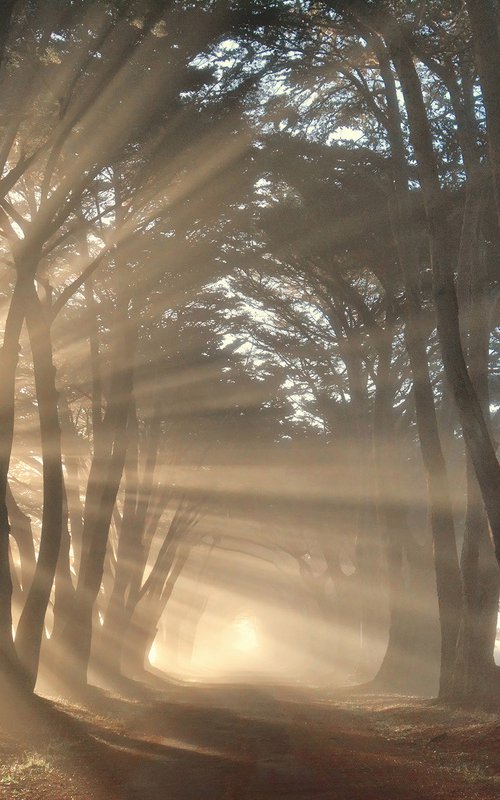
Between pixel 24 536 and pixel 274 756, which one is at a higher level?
pixel 24 536

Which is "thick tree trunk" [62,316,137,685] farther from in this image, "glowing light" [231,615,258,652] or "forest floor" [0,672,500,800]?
"glowing light" [231,615,258,652]

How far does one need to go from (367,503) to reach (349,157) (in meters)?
10.6

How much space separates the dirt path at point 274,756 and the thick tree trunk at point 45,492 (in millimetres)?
1288

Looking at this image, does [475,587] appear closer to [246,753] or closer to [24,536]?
[246,753]

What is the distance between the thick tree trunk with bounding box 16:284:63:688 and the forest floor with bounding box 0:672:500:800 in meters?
1.16

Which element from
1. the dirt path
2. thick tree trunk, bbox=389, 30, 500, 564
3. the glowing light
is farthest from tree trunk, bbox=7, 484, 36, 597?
the glowing light

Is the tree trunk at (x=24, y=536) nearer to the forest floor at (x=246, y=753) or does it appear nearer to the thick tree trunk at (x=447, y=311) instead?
the forest floor at (x=246, y=753)

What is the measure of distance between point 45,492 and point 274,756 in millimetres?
5116

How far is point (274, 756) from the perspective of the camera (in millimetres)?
8945

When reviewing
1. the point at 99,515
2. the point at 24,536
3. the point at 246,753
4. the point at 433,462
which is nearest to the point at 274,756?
the point at 246,753

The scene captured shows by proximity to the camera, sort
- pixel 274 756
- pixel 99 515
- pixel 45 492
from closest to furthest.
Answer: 1. pixel 274 756
2. pixel 45 492
3. pixel 99 515

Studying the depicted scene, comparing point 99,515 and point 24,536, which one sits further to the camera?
point 24,536

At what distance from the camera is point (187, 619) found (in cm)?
5147

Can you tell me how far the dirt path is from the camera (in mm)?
6969
